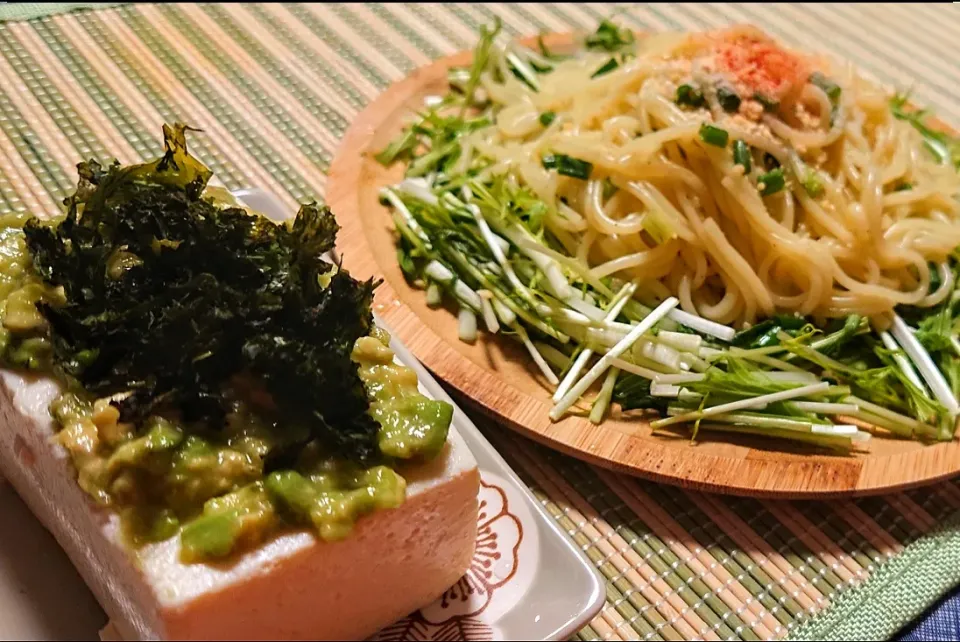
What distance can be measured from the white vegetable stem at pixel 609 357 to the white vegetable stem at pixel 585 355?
0.02m

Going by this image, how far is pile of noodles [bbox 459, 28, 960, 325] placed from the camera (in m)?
2.92

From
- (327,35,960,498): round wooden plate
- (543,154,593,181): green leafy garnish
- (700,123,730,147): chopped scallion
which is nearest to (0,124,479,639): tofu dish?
(327,35,960,498): round wooden plate

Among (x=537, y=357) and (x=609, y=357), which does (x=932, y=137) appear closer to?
(x=609, y=357)

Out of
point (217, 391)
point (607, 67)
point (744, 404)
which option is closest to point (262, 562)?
point (217, 391)

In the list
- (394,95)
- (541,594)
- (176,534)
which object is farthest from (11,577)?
(394,95)

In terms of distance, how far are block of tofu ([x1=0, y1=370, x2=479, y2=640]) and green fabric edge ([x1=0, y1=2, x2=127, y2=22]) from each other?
2.41 meters

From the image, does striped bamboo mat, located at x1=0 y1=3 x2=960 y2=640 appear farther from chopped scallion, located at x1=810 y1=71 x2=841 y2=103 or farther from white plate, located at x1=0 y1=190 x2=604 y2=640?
chopped scallion, located at x1=810 y1=71 x2=841 y2=103

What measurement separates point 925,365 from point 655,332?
909mm

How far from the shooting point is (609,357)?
2621mm

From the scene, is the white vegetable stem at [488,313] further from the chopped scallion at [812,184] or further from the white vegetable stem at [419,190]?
the chopped scallion at [812,184]

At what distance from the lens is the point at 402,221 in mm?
3041

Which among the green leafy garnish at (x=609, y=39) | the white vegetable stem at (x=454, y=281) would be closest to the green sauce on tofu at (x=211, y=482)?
the white vegetable stem at (x=454, y=281)

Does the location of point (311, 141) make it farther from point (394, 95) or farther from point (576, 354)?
point (576, 354)

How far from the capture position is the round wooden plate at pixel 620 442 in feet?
7.55
